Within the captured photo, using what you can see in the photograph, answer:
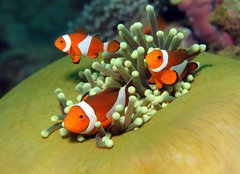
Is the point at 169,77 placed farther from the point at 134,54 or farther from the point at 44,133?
the point at 44,133

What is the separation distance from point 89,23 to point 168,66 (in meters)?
2.27

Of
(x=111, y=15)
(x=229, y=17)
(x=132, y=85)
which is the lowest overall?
(x=229, y=17)

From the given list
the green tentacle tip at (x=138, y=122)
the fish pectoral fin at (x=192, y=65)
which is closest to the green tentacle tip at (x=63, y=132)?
the green tentacle tip at (x=138, y=122)

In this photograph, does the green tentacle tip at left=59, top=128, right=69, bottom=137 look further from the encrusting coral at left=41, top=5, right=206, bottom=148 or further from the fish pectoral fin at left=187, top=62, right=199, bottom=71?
the fish pectoral fin at left=187, top=62, right=199, bottom=71

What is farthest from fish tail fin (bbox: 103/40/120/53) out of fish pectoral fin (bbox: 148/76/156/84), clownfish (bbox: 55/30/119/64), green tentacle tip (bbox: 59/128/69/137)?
green tentacle tip (bbox: 59/128/69/137)

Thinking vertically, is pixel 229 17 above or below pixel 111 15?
below

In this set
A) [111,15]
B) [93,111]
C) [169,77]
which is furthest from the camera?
[111,15]

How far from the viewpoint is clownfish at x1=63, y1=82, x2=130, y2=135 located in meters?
1.27

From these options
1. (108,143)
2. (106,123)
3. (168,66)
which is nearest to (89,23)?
(168,66)

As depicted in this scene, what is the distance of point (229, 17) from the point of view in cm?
249

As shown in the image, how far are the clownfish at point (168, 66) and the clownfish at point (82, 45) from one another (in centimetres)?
32

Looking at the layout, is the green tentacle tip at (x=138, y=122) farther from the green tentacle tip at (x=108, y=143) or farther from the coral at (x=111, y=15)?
the coral at (x=111, y=15)

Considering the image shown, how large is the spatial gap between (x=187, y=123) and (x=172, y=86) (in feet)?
1.16

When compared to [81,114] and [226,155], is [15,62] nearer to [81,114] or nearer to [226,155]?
[81,114]
